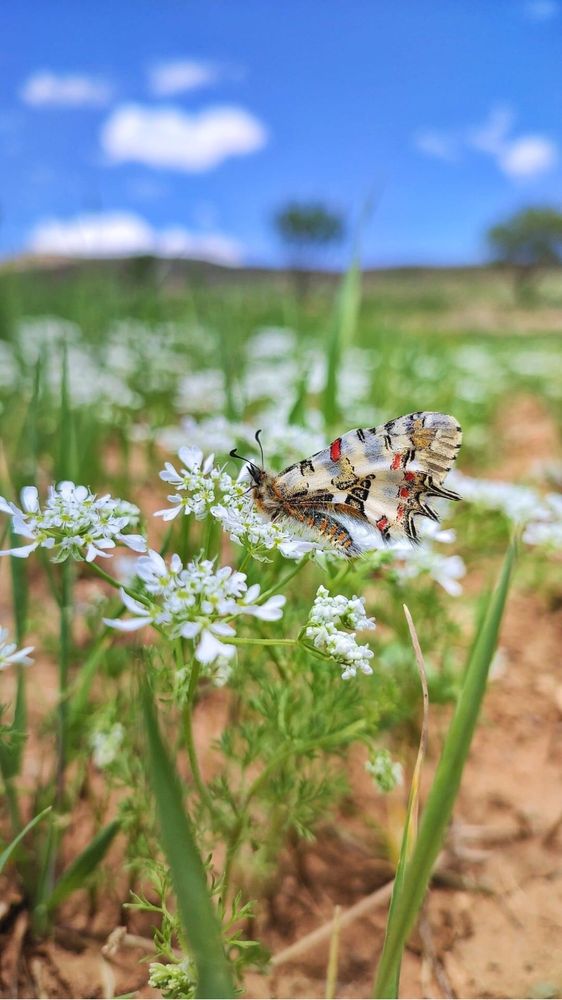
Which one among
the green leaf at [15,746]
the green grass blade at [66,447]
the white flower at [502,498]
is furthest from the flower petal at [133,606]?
the white flower at [502,498]

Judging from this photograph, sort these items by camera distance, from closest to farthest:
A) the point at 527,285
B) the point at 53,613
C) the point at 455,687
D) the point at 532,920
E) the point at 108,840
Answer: the point at 108,840
the point at 532,920
the point at 455,687
the point at 53,613
the point at 527,285

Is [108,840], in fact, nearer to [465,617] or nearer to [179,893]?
[179,893]

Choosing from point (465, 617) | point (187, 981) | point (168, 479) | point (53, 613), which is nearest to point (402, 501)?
point (168, 479)

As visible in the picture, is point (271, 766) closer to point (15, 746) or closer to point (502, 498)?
point (15, 746)

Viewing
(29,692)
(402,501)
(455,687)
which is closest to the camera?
(402,501)

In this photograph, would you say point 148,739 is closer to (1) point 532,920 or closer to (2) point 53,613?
(1) point 532,920

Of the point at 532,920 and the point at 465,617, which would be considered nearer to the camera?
the point at 532,920

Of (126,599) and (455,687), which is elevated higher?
(126,599)

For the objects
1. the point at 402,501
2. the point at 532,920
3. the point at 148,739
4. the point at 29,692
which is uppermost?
the point at 402,501
